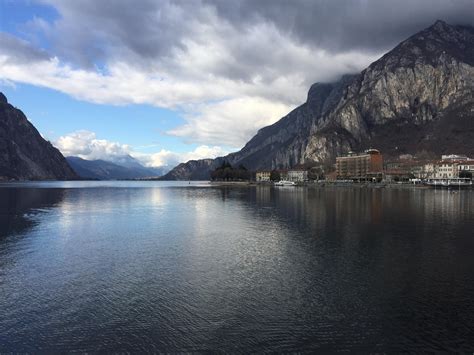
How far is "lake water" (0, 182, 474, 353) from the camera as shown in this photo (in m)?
20.1

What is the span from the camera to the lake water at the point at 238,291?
20.1 metres

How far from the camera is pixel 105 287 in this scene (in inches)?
1118

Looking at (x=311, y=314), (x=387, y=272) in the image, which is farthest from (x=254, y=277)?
(x=387, y=272)

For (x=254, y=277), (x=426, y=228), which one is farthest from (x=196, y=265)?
(x=426, y=228)

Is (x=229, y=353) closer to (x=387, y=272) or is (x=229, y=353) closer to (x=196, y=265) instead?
(x=196, y=265)

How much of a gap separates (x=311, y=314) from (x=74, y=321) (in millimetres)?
13908

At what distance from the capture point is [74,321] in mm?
22109

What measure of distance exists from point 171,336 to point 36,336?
23.2ft

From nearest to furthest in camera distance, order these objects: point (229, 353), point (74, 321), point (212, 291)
→ point (229, 353), point (74, 321), point (212, 291)

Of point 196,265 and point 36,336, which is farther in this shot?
point 196,265

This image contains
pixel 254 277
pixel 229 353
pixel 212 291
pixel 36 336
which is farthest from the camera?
pixel 254 277

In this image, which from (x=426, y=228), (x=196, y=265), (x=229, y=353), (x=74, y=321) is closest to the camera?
(x=229, y=353)

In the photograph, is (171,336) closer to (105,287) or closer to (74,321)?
(74,321)

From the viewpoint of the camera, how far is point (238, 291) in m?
27.5
